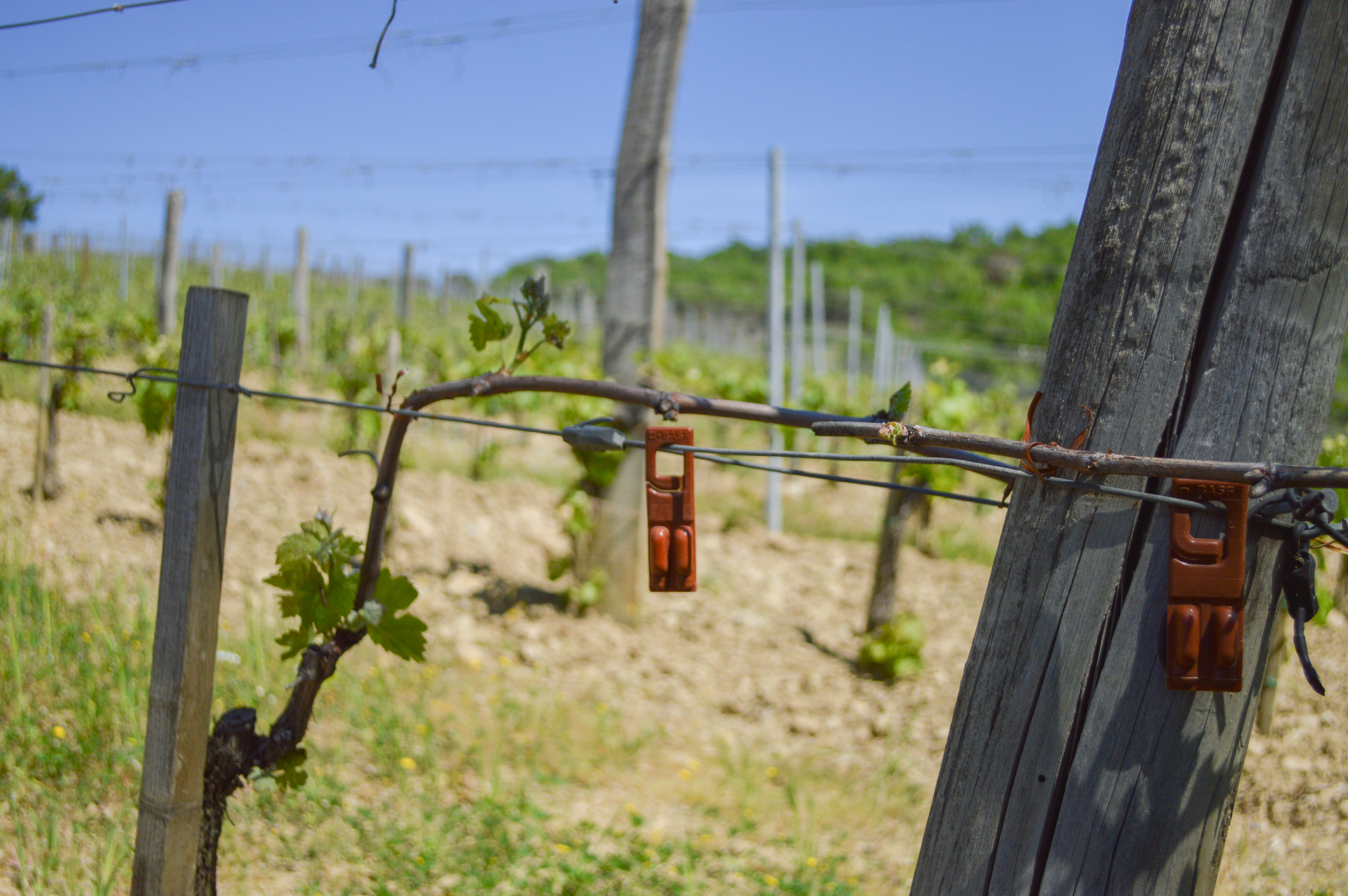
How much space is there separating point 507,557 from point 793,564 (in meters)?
2.20

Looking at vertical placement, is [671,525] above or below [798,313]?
below

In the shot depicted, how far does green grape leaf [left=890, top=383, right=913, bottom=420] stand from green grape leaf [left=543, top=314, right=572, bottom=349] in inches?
24.3

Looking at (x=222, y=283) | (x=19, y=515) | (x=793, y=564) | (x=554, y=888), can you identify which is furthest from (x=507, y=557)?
(x=222, y=283)

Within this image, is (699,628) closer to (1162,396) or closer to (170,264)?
(1162,396)

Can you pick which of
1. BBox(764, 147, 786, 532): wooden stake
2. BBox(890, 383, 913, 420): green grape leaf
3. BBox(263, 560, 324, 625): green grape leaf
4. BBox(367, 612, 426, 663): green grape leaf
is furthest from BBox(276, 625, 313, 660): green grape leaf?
BBox(764, 147, 786, 532): wooden stake

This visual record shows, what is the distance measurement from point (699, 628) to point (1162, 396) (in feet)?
14.8

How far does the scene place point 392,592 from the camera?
179 cm

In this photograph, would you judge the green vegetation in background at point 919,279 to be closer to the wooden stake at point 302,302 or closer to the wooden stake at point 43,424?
the wooden stake at point 302,302

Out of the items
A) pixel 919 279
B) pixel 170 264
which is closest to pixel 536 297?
pixel 170 264

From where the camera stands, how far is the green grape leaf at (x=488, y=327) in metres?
1.65

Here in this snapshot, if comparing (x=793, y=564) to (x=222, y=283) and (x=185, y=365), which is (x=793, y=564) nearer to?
(x=185, y=365)

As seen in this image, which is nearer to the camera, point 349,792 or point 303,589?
point 303,589

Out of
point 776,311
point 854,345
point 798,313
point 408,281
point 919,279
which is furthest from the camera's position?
point 919,279

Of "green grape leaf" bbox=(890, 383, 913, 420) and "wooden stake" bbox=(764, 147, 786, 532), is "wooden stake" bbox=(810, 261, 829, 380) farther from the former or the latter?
"green grape leaf" bbox=(890, 383, 913, 420)
